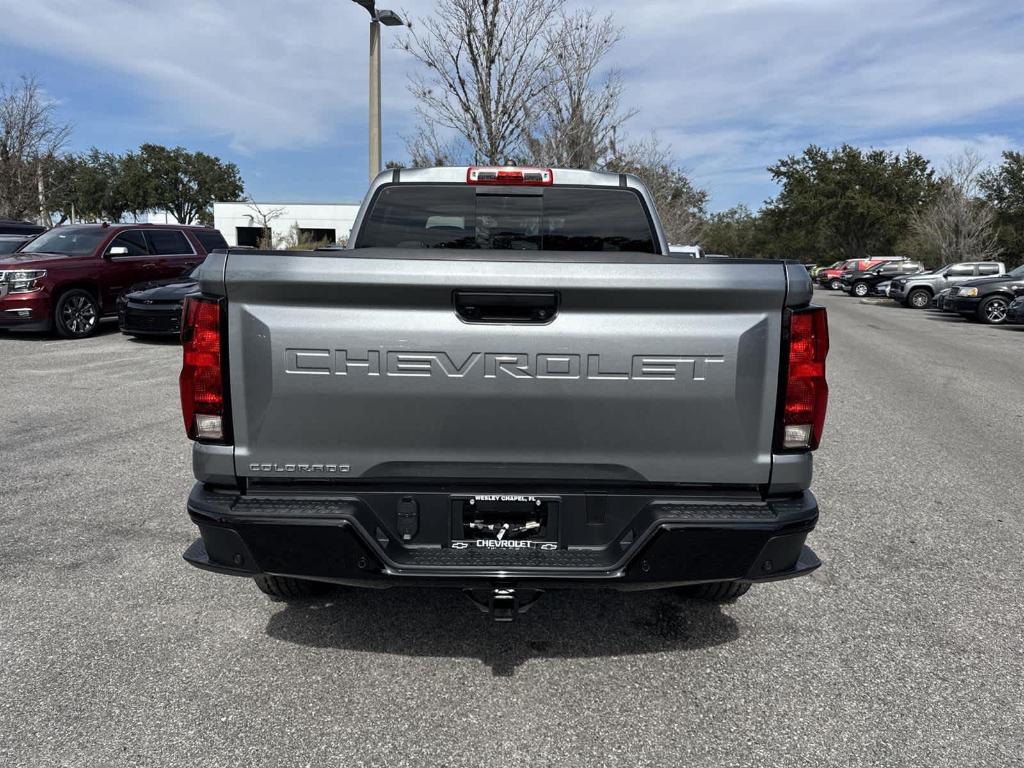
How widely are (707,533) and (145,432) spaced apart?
5.82 m

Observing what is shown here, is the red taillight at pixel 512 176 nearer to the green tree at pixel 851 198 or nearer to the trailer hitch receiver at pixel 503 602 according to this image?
the trailer hitch receiver at pixel 503 602

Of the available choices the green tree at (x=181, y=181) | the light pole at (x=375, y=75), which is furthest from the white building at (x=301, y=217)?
the light pole at (x=375, y=75)

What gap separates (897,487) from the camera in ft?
18.7

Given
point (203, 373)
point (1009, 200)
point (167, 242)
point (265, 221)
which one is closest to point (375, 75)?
point (167, 242)

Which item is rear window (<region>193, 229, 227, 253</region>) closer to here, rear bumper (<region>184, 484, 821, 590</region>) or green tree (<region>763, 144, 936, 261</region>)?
rear bumper (<region>184, 484, 821, 590</region>)

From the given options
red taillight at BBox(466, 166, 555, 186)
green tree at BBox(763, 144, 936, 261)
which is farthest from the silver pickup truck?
green tree at BBox(763, 144, 936, 261)

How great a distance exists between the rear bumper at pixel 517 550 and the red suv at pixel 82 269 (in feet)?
39.3

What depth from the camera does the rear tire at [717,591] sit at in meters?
3.42

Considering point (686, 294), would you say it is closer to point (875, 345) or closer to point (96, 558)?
point (96, 558)

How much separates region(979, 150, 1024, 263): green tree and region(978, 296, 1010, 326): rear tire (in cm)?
3241

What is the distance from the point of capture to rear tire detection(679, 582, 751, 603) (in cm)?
342

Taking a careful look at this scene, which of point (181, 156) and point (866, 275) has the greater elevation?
point (181, 156)

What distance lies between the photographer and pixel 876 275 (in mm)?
38281

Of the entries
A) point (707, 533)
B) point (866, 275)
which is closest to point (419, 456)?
point (707, 533)
